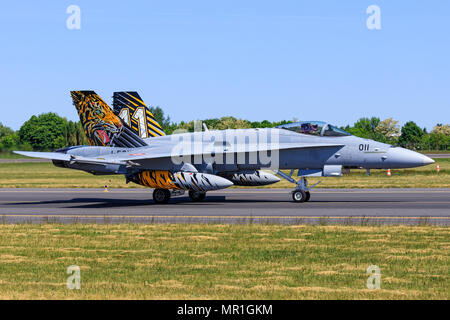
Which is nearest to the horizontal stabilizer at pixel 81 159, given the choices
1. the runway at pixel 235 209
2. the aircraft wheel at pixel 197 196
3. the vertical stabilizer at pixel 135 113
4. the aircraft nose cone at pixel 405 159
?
the runway at pixel 235 209

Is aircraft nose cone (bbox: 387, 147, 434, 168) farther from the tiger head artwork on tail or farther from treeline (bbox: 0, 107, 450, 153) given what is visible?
treeline (bbox: 0, 107, 450, 153)

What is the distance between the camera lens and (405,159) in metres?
23.7

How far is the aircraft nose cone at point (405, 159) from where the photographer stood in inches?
926

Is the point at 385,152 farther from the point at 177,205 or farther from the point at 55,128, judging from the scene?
the point at 55,128

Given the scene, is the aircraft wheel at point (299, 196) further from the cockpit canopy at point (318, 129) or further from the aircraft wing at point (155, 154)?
the cockpit canopy at point (318, 129)

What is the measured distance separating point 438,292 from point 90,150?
68.1ft

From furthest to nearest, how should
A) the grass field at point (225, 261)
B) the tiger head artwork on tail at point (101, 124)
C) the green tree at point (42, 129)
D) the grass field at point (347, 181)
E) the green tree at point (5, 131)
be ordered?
1. the green tree at point (5, 131)
2. the green tree at point (42, 129)
3. the grass field at point (347, 181)
4. the tiger head artwork on tail at point (101, 124)
5. the grass field at point (225, 261)

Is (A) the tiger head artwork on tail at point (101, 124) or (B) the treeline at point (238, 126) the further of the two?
(B) the treeline at point (238, 126)

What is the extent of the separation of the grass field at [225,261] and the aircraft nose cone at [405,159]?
750 centimetres

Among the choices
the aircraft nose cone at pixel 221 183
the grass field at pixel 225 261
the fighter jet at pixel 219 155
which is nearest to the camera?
the grass field at pixel 225 261

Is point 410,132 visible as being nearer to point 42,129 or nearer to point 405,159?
point 42,129

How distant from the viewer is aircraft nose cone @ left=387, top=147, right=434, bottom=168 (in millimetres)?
23516

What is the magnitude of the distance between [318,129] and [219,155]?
4.28 meters

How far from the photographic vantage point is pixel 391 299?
8.76 m
